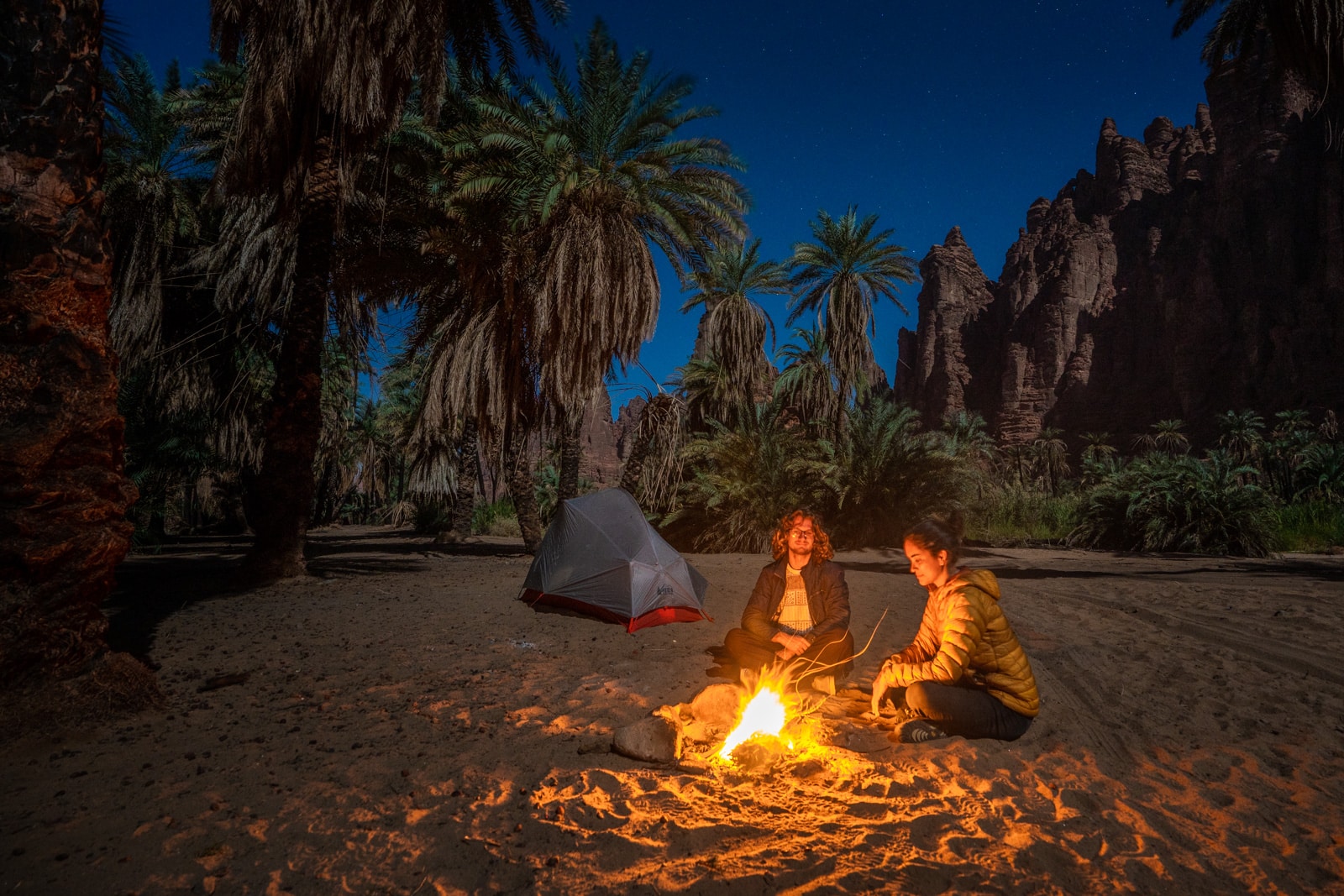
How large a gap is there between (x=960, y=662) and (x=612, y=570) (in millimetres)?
4358

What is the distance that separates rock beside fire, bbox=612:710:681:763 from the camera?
324 cm

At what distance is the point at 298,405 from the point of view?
7977 millimetres

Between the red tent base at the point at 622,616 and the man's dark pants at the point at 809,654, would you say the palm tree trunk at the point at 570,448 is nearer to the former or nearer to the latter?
the red tent base at the point at 622,616

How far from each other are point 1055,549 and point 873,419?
6.10 metres

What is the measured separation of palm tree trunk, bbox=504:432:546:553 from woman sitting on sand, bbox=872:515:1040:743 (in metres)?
11.3

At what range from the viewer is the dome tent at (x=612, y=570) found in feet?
22.5

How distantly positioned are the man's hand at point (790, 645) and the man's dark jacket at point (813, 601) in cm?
8

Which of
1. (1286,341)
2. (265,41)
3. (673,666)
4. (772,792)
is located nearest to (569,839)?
(772,792)

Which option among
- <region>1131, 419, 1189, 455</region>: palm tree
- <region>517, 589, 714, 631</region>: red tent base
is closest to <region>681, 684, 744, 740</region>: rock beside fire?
<region>517, 589, 714, 631</region>: red tent base

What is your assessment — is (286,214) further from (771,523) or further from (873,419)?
(873,419)

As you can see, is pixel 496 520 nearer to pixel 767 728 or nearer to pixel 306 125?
pixel 306 125

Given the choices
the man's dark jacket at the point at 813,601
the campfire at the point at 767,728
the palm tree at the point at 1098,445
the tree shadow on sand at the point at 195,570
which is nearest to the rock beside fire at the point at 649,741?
the campfire at the point at 767,728

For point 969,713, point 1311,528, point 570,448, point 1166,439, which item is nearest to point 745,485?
point 570,448

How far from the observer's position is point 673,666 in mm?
5180
